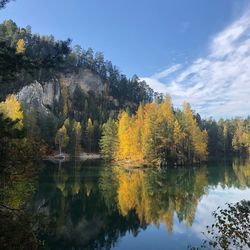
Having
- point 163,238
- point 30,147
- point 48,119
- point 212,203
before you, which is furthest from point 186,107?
point 30,147

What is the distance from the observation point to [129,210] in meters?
29.5

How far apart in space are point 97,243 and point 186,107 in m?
64.8

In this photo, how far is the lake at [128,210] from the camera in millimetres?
22031

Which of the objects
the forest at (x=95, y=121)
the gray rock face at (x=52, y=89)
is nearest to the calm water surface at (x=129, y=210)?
the forest at (x=95, y=121)

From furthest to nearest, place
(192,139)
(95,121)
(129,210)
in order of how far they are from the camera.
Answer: (95,121) → (192,139) → (129,210)

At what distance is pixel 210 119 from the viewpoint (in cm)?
16325

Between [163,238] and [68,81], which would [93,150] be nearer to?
[68,81]

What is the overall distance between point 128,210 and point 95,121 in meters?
94.1

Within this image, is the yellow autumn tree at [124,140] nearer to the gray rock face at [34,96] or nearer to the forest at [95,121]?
the forest at [95,121]

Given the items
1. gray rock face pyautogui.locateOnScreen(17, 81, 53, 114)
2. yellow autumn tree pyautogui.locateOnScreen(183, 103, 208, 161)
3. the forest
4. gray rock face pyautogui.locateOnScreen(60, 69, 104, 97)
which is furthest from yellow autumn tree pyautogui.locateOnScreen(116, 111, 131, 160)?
gray rock face pyautogui.locateOnScreen(60, 69, 104, 97)

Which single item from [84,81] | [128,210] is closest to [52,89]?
[84,81]

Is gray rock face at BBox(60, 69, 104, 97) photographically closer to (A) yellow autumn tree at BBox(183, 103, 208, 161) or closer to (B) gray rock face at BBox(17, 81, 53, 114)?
(B) gray rock face at BBox(17, 81, 53, 114)

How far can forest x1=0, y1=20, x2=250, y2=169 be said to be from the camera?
37.0ft

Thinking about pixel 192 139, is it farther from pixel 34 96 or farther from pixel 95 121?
pixel 34 96
